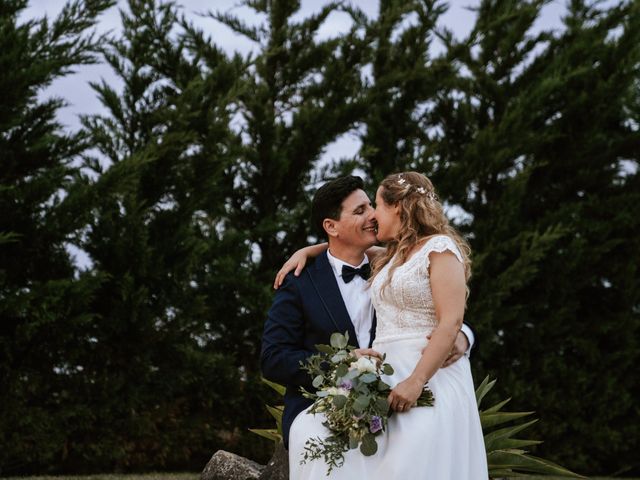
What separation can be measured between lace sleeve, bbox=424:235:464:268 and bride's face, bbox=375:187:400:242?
9.2 inches

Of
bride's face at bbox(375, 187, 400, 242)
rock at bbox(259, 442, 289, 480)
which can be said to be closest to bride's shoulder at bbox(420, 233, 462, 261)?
bride's face at bbox(375, 187, 400, 242)

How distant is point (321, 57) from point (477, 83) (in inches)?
80.0

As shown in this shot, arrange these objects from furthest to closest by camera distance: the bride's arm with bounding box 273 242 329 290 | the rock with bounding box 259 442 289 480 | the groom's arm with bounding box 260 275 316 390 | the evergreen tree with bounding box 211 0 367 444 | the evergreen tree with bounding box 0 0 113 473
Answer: the evergreen tree with bounding box 211 0 367 444 < the evergreen tree with bounding box 0 0 113 473 < the rock with bounding box 259 442 289 480 < the bride's arm with bounding box 273 242 329 290 < the groom's arm with bounding box 260 275 316 390

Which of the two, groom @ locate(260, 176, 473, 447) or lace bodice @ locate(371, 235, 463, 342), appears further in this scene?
groom @ locate(260, 176, 473, 447)

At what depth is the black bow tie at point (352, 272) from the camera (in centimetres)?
441

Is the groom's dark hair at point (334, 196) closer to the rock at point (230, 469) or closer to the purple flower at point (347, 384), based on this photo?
the purple flower at point (347, 384)

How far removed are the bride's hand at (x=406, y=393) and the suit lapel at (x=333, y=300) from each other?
0.65 m

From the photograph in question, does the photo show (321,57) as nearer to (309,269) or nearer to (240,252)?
(240,252)

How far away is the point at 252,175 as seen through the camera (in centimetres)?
953

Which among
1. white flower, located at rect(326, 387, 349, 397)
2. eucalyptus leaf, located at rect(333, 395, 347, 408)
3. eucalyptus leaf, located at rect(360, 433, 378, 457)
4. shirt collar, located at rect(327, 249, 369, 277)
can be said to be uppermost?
shirt collar, located at rect(327, 249, 369, 277)

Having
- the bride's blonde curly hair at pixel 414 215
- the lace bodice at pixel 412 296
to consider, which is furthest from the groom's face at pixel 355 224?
the lace bodice at pixel 412 296

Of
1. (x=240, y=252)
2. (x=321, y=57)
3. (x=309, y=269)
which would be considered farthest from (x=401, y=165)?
(x=309, y=269)

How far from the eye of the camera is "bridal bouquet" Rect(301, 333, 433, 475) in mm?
3482

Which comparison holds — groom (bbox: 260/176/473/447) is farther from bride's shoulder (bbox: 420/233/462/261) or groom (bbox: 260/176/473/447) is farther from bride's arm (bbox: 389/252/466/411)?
bride's shoulder (bbox: 420/233/462/261)
